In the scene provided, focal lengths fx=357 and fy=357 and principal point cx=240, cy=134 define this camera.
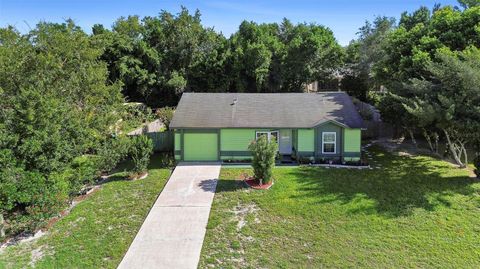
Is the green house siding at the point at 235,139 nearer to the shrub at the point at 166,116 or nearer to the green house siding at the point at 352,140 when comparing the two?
the green house siding at the point at 352,140

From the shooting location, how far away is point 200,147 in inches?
798

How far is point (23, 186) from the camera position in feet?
39.4

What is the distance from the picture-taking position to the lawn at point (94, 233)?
1047cm

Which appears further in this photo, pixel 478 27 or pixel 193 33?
pixel 193 33

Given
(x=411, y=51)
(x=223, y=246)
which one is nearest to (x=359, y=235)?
(x=223, y=246)

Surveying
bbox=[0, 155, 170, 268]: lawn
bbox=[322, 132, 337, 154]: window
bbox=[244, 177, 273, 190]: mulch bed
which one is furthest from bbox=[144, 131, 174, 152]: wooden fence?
bbox=[322, 132, 337, 154]: window

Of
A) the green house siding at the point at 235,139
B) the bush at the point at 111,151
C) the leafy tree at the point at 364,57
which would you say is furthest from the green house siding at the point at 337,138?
the leafy tree at the point at 364,57

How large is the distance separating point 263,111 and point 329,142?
431 cm

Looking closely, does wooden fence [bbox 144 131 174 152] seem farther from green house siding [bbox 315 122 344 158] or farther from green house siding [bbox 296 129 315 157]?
green house siding [bbox 315 122 344 158]

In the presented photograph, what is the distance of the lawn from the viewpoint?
10.5 metres

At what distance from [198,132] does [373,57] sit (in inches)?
887

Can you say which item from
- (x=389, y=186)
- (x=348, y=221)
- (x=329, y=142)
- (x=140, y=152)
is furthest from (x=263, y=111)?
(x=348, y=221)

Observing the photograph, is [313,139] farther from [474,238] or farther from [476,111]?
[474,238]

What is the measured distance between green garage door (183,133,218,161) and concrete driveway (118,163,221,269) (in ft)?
7.74
